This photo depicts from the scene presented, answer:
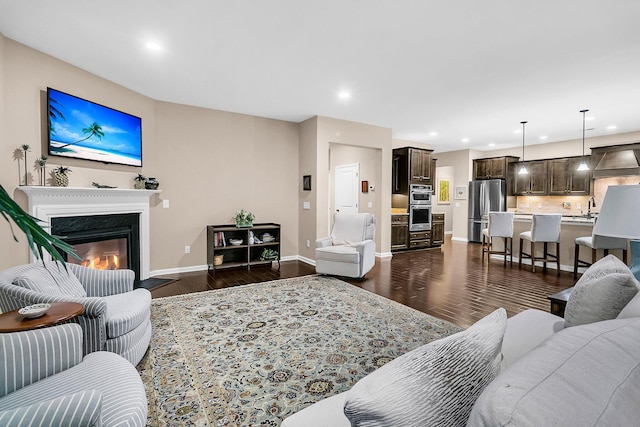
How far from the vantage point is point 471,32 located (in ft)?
9.18

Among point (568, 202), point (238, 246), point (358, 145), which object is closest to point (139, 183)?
point (238, 246)

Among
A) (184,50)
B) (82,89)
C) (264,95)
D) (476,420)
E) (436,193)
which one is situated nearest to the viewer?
(476,420)

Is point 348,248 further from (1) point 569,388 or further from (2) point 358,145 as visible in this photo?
(1) point 569,388

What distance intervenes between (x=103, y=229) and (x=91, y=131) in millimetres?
1217

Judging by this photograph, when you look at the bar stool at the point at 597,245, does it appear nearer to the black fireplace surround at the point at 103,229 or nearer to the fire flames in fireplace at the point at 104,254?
the black fireplace surround at the point at 103,229

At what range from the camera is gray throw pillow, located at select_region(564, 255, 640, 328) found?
53.9 inches

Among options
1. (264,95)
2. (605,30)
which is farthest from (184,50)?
(605,30)

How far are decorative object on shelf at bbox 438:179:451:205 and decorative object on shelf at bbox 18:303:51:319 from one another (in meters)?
10.3

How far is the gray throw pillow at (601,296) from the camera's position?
4.49 ft

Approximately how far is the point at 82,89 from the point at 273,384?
400cm

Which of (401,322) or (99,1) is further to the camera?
(401,322)

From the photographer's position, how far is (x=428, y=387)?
65cm

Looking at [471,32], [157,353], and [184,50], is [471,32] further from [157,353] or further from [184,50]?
[157,353]

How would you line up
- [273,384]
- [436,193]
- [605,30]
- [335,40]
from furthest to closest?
1. [436,193]
2. [335,40]
3. [605,30]
4. [273,384]
